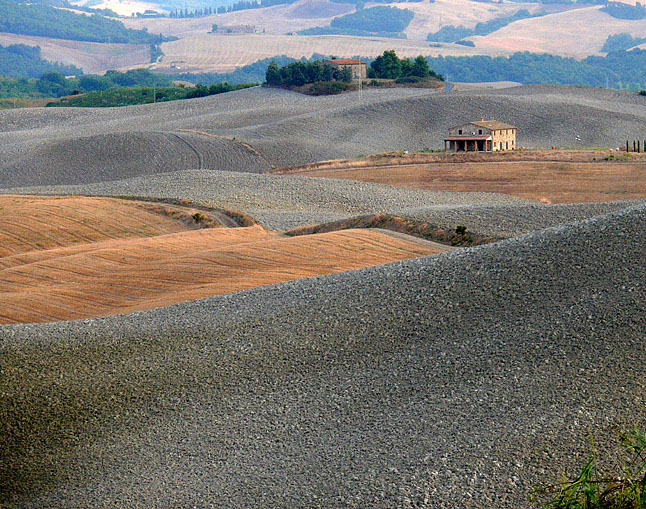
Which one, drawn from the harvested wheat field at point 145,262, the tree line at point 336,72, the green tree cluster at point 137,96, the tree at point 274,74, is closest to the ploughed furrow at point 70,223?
the harvested wheat field at point 145,262

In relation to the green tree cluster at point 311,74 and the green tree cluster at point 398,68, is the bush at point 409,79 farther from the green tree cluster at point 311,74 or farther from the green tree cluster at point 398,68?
the green tree cluster at point 311,74

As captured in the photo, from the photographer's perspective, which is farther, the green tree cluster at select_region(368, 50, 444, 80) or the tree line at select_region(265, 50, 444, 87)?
the tree line at select_region(265, 50, 444, 87)

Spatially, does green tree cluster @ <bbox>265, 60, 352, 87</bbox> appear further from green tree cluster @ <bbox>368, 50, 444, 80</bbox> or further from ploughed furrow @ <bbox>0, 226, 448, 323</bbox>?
ploughed furrow @ <bbox>0, 226, 448, 323</bbox>

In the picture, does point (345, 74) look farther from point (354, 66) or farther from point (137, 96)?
point (137, 96)

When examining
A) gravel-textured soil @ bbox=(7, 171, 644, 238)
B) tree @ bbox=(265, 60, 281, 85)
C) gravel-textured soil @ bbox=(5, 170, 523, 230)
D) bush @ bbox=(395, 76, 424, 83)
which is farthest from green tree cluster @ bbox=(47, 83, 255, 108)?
gravel-textured soil @ bbox=(5, 170, 523, 230)

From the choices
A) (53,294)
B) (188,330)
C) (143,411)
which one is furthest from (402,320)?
(53,294)

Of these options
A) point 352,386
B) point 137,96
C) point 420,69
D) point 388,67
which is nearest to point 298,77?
point 388,67

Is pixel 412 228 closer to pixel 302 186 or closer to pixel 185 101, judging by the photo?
pixel 302 186
